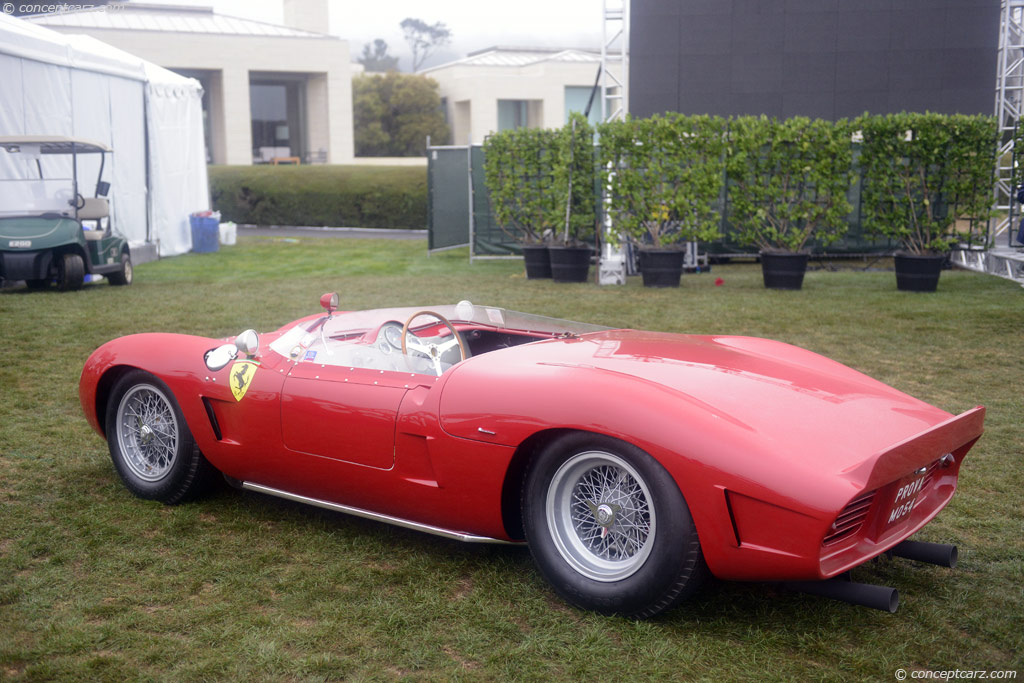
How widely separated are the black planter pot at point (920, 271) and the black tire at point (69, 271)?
428 inches

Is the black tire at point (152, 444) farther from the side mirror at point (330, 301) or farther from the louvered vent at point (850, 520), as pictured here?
the louvered vent at point (850, 520)

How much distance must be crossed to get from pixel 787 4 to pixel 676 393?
13.6 metres

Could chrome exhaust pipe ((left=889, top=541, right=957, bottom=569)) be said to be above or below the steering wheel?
below

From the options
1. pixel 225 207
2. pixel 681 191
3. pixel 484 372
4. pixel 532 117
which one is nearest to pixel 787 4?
pixel 681 191

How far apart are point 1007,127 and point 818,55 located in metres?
3.07

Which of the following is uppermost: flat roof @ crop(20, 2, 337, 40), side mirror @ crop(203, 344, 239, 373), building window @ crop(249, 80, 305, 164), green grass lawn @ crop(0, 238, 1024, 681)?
flat roof @ crop(20, 2, 337, 40)

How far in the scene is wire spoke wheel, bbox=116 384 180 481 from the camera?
425 cm

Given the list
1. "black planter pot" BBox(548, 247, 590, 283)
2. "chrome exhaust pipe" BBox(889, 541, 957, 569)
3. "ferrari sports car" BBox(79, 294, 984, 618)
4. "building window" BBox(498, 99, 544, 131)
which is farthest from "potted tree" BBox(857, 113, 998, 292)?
"building window" BBox(498, 99, 544, 131)

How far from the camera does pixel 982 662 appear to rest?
2.79m

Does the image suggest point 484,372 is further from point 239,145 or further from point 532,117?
point 532,117

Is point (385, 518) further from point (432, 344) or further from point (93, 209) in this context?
point (93, 209)

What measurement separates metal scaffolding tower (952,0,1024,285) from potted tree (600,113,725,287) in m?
4.32

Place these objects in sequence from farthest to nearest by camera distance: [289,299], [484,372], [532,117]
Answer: [532,117] → [289,299] → [484,372]

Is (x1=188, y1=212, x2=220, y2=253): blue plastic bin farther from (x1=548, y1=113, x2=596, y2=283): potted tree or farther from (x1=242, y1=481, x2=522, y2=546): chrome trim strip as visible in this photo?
(x1=242, y1=481, x2=522, y2=546): chrome trim strip
